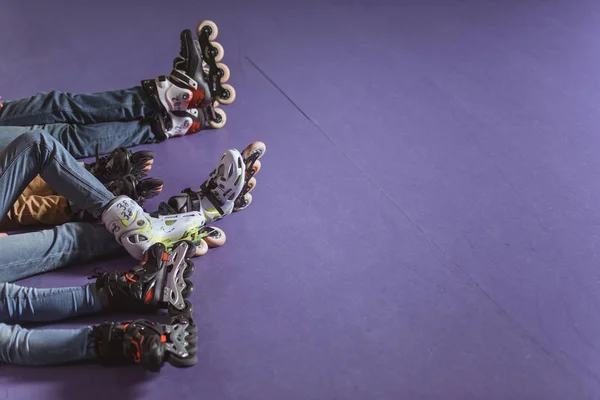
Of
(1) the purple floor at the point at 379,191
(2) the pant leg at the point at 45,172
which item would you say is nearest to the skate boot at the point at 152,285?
(1) the purple floor at the point at 379,191

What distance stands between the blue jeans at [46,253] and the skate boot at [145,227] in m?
0.06

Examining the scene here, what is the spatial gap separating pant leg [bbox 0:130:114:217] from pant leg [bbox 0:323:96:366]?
40 cm

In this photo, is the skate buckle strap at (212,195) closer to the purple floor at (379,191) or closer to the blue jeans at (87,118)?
the purple floor at (379,191)

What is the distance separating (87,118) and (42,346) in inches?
44.3

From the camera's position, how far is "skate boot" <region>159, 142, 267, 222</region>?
7.64ft

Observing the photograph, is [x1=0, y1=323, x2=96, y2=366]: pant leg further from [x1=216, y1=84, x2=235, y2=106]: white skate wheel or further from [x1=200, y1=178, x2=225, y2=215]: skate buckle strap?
[x1=216, y1=84, x2=235, y2=106]: white skate wheel

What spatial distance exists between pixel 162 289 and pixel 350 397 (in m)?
0.65

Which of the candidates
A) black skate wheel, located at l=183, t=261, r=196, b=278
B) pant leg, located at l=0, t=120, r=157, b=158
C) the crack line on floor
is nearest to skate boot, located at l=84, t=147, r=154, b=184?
pant leg, located at l=0, t=120, r=157, b=158

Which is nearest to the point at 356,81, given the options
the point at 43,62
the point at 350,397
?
the point at 43,62

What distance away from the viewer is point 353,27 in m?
3.65

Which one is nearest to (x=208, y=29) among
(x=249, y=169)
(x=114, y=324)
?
(x=249, y=169)

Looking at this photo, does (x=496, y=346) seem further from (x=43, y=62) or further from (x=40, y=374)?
(x=43, y=62)

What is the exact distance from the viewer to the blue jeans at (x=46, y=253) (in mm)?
1874

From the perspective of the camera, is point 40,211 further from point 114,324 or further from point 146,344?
point 146,344
